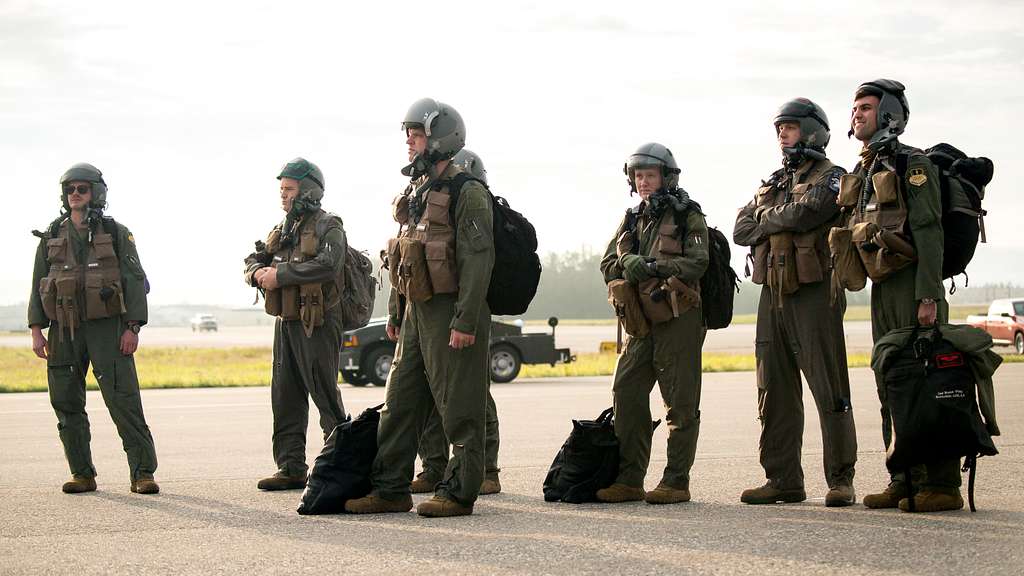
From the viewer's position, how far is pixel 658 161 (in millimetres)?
7934

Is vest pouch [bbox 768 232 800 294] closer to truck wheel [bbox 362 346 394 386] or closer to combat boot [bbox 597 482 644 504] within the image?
combat boot [bbox 597 482 644 504]

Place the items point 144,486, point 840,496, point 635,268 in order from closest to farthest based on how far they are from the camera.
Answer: point 840,496
point 635,268
point 144,486

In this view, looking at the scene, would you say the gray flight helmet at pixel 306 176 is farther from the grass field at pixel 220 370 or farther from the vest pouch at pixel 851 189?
the grass field at pixel 220 370

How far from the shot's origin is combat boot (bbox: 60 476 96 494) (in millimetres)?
8539

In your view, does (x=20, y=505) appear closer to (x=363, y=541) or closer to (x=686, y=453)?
(x=363, y=541)

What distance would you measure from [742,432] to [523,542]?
6424mm

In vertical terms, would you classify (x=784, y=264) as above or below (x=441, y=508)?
above

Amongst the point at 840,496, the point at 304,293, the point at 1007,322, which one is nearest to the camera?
the point at 840,496

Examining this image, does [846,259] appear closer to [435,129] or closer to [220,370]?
[435,129]

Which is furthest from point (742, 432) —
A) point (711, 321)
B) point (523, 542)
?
point (523, 542)

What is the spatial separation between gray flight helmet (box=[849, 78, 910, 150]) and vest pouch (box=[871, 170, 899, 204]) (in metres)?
0.21

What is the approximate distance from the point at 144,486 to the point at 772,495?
427 cm

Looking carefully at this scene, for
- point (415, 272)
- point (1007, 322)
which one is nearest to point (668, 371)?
point (415, 272)

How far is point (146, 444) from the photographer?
28.6ft
